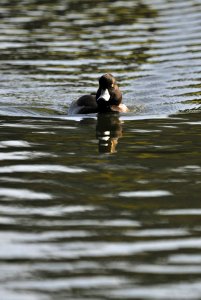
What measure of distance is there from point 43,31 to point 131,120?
9291 millimetres

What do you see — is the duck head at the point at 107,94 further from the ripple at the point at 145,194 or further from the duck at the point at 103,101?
the ripple at the point at 145,194

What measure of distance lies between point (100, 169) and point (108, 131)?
3.56 metres

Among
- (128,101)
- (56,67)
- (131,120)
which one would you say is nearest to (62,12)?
(56,67)

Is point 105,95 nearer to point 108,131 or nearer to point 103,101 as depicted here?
point 103,101

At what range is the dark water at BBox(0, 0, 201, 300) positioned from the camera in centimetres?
718

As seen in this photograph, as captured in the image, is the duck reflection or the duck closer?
the duck reflection

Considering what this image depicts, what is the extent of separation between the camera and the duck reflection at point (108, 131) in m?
12.4

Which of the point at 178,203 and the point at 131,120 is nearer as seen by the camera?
the point at 178,203

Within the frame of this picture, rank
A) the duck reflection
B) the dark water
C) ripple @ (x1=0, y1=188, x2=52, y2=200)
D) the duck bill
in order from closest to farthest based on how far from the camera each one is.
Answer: the dark water → ripple @ (x1=0, y1=188, x2=52, y2=200) → the duck reflection → the duck bill

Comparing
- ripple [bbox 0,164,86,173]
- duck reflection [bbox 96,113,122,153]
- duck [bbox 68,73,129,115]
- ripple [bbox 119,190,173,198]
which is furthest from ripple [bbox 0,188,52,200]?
duck [bbox 68,73,129,115]

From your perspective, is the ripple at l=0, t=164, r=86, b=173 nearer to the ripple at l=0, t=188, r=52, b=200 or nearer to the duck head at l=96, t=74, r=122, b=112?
the ripple at l=0, t=188, r=52, b=200

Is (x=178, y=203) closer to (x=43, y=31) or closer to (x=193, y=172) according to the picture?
(x=193, y=172)

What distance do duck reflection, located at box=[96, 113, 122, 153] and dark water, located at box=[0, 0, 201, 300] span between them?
2cm

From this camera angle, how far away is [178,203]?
29.7ft
